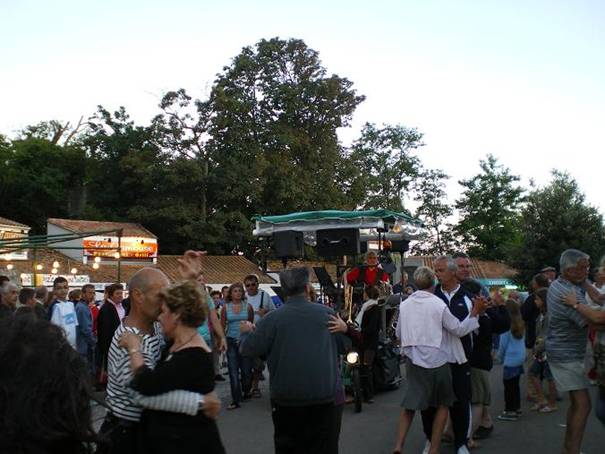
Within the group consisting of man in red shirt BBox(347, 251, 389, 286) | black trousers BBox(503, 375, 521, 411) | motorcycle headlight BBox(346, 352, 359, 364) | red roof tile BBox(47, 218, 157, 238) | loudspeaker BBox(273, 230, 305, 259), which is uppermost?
red roof tile BBox(47, 218, 157, 238)

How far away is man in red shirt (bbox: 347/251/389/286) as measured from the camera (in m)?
10.9

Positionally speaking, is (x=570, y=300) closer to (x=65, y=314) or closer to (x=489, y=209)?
(x=65, y=314)

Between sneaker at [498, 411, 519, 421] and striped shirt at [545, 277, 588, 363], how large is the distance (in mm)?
2739

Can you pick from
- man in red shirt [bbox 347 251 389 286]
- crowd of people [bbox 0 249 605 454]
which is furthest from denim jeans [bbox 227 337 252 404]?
man in red shirt [bbox 347 251 389 286]

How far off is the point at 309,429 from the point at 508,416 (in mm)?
4496

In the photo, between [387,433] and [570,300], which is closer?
[570,300]

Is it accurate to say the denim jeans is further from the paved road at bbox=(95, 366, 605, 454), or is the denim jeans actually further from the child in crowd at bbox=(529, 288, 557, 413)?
the child in crowd at bbox=(529, 288, 557, 413)

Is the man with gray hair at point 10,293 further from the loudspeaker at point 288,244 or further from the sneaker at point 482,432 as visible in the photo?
the sneaker at point 482,432

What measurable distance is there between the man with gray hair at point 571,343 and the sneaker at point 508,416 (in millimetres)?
2554

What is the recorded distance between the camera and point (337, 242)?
1141 cm

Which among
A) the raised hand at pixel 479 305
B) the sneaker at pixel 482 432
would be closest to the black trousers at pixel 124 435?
the raised hand at pixel 479 305

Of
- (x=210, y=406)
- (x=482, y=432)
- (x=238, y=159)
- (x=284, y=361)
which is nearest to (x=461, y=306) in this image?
Answer: (x=482, y=432)

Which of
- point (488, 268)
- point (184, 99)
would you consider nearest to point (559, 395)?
point (184, 99)

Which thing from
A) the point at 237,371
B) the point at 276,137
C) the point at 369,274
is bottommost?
the point at 237,371
